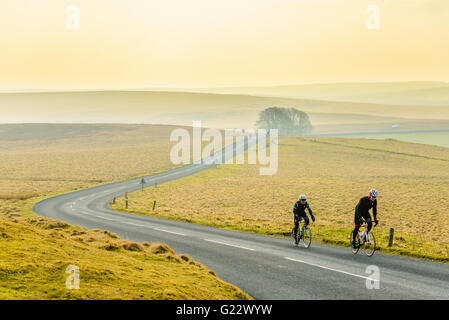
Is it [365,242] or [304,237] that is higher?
[365,242]

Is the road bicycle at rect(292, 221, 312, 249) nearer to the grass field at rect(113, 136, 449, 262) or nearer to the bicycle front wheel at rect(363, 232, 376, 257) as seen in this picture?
the grass field at rect(113, 136, 449, 262)

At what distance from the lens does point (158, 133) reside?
147 metres

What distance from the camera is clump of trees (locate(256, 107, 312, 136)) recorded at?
145 m

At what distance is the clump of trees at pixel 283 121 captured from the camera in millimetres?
144875

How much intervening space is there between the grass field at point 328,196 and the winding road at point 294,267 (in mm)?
2194

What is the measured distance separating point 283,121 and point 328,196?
100677mm

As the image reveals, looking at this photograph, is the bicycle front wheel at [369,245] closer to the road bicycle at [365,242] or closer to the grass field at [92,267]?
the road bicycle at [365,242]

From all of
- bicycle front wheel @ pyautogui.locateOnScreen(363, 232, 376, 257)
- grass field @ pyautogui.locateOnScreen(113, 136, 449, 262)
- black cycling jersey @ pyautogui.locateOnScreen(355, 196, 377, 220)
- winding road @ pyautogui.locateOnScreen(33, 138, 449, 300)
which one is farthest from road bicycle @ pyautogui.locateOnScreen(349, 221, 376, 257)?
grass field @ pyautogui.locateOnScreen(113, 136, 449, 262)

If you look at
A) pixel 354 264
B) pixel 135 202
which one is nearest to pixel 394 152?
pixel 135 202

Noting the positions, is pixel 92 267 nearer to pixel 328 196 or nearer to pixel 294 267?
pixel 294 267

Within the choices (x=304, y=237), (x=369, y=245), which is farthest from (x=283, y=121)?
(x=369, y=245)

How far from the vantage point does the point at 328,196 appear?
151 ft

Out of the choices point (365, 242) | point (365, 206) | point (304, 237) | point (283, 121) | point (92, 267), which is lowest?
point (304, 237)
